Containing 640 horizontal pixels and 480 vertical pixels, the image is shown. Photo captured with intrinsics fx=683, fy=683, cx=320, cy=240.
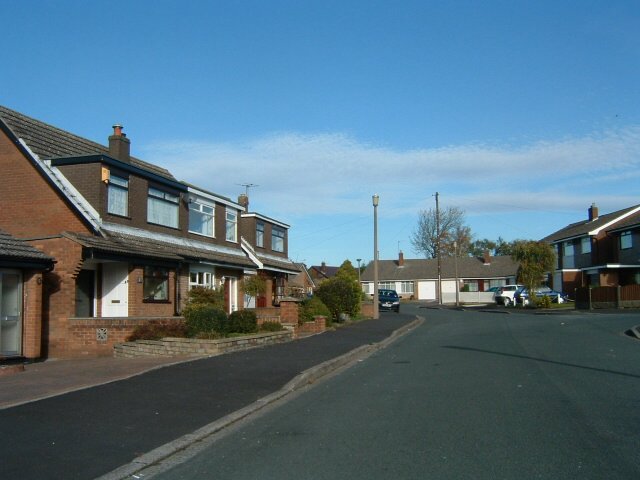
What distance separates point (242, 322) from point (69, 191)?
6605 mm

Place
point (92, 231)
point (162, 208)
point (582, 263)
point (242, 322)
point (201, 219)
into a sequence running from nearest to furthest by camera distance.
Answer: point (242, 322) < point (92, 231) < point (162, 208) < point (201, 219) < point (582, 263)

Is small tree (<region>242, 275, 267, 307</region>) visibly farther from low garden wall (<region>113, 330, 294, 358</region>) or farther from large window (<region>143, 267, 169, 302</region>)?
low garden wall (<region>113, 330, 294, 358</region>)

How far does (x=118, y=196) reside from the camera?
21.9 m

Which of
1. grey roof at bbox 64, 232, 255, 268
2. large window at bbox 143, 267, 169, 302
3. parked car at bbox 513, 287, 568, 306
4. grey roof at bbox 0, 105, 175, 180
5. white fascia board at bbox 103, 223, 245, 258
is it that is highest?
grey roof at bbox 0, 105, 175, 180

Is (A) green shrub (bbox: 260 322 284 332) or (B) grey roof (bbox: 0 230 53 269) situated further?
(A) green shrub (bbox: 260 322 284 332)

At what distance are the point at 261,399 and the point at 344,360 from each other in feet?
19.1

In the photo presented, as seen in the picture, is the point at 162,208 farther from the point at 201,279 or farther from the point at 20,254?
the point at 20,254

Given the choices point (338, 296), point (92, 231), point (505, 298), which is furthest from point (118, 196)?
point (505, 298)

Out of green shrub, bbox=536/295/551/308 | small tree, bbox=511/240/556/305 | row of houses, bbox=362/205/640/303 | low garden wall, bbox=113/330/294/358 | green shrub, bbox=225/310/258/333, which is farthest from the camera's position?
row of houses, bbox=362/205/640/303

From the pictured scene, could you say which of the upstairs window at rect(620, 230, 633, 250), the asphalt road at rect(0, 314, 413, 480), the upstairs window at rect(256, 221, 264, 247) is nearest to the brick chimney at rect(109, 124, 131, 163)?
the asphalt road at rect(0, 314, 413, 480)

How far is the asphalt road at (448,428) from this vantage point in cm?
665

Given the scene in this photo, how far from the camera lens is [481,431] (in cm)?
815

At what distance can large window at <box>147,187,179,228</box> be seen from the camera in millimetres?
23866

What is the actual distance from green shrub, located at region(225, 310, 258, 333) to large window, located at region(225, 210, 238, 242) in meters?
10.6
